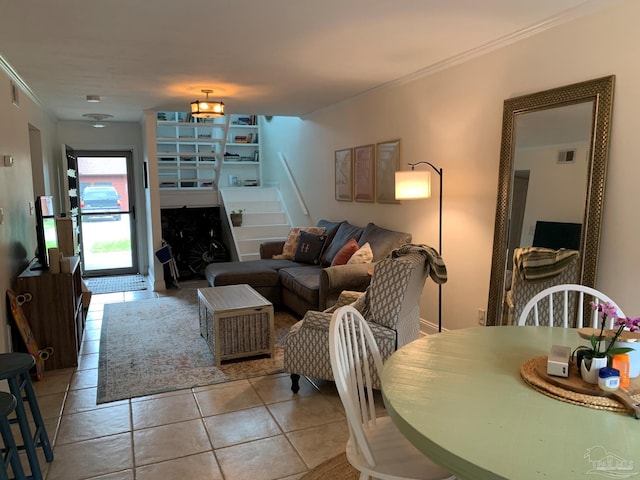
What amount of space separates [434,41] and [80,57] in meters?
2.57

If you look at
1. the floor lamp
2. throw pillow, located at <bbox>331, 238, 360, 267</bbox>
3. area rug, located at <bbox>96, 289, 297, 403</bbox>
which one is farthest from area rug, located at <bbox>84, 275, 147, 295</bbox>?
the floor lamp

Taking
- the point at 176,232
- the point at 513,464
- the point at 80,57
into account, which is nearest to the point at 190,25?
the point at 80,57

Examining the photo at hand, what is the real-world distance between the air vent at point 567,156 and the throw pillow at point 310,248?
9.72 feet

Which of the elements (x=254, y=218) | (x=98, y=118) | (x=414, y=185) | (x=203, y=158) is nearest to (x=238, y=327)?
(x=414, y=185)

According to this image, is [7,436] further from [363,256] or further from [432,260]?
[363,256]

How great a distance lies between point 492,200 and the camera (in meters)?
3.42

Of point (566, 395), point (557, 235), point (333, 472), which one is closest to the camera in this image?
point (566, 395)

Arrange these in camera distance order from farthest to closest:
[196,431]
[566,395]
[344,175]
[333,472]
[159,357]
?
[344,175], [159,357], [196,431], [333,472], [566,395]

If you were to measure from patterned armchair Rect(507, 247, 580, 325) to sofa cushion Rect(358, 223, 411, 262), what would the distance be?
128cm

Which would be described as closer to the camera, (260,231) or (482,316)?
(482,316)

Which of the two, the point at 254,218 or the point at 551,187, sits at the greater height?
the point at 551,187

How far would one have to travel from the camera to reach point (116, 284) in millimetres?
6730

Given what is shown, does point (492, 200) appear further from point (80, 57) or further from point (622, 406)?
point (80, 57)

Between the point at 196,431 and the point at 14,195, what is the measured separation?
2.48m
